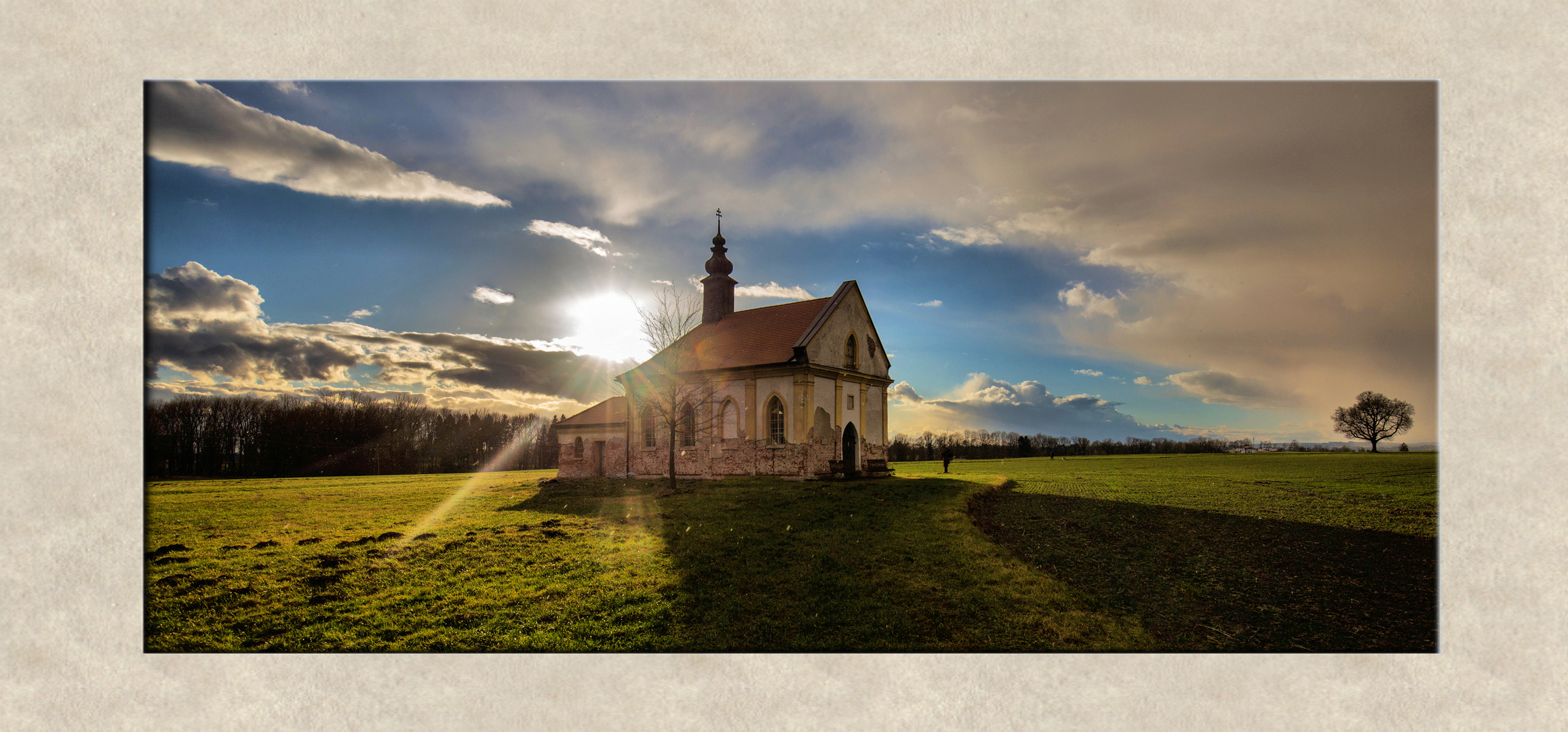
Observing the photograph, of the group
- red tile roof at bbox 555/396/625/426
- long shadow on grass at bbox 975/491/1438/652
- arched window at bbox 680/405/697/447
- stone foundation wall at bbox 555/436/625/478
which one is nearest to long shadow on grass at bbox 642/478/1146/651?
long shadow on grass at bbox 975/491/1438/652

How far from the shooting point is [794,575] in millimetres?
7043

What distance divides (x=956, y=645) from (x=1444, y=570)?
5327 millimetres

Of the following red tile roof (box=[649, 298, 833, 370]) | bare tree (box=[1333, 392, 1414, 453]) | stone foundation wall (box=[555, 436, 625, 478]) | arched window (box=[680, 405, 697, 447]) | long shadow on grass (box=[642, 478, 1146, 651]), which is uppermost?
red tile roof (box=[649, 298, 833, 370])

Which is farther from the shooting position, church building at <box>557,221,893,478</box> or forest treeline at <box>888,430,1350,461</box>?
church building at <box>557,221,893,478</box>

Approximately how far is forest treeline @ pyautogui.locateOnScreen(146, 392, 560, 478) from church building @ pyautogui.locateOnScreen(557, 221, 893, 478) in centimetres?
497

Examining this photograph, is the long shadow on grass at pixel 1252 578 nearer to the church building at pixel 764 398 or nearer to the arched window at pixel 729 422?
the church building at pixel 764 398

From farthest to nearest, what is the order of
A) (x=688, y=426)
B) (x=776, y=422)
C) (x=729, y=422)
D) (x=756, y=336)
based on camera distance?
(x=756, y=336), (x=688, y=426), (x=729, y=422), (x=776, y=422)

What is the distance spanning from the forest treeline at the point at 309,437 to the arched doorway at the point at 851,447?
11194mm

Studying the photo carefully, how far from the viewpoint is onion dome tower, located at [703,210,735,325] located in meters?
21.6

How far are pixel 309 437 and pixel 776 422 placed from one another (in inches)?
453

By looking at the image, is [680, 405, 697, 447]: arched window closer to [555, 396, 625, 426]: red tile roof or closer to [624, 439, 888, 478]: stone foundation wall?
[624, 439, 888, 478]: stone foundation wall


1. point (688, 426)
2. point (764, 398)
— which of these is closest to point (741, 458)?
point (764, 398)

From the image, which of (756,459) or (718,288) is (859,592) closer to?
(756,459)

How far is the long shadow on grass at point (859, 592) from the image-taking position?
5.46 metres
